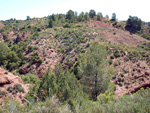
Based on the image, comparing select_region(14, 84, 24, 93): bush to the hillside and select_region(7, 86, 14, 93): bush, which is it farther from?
select_region(7, 86, 14, 93): bush

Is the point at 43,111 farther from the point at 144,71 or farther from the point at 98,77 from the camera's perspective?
the point at 144,71

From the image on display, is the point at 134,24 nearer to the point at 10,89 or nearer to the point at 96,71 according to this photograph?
the point at 96,71

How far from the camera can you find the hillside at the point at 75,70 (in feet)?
30.5

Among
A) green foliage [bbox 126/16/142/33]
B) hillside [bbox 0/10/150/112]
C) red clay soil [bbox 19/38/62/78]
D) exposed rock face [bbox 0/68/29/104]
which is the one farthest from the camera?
green foliage [bbox 126/16/142/33]

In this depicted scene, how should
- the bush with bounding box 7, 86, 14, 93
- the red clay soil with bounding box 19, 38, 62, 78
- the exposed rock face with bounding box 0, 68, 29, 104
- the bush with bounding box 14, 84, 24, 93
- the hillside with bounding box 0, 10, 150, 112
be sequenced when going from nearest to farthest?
the hillside with bounding box 0, 10, 150, 112 < the exposed rock face with bounding box 0, 68, 29, 104 < the bush with bounding box 7, 86, 14, 93 < the bush with bounding box 14, 84, 24, 93 < the red clay soil with bounding box 19, 38, 62, 78

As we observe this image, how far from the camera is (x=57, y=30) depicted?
4144 centimetres

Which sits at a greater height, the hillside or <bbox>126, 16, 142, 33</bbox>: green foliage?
<bbox>126, 16, 142, 33</bbox>: green foliage

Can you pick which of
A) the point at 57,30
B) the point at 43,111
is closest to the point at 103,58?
the point at 43,111

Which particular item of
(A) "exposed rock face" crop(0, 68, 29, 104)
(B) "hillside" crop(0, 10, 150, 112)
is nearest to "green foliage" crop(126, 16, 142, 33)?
(B) "hillside" crop(0, 10, 150, 112)

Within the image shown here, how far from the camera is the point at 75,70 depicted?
22.9m

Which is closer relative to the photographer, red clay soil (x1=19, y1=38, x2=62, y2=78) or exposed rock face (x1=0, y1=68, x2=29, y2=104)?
exposed rock face (x1=0, y1=68, x2=29, y2=104)

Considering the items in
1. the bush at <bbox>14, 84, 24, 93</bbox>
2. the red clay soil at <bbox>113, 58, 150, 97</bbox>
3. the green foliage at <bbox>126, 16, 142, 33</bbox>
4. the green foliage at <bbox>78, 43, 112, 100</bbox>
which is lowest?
the red clay soil at <bbox>113, 58, 150, 97</bbox>

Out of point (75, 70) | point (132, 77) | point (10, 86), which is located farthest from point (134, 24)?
point (10, 86)

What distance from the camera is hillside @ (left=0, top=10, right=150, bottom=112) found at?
9289 mm
